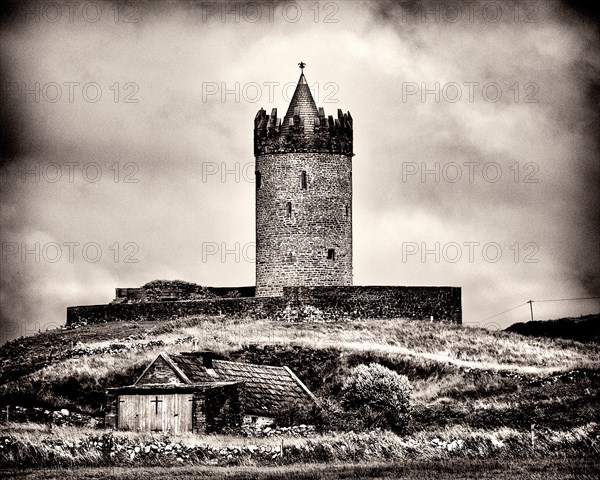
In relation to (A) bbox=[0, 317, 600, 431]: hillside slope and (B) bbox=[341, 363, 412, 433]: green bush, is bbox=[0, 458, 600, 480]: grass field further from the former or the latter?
(B) bbox=[341, 363, 412, 433]: green bush

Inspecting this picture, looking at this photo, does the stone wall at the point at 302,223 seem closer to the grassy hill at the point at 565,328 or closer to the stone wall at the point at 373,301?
the stone wall at the point at 373,301

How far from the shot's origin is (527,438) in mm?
38938

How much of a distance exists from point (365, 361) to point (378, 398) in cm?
619

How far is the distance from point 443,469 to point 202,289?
31.5m

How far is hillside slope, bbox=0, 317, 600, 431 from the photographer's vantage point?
47.8m

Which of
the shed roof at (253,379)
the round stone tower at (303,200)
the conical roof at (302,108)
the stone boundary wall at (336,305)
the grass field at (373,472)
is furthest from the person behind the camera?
the conical roof at (302,108)

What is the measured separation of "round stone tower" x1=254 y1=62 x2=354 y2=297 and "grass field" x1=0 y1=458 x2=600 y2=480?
26.5m

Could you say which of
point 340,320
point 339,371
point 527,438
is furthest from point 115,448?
point 340,320

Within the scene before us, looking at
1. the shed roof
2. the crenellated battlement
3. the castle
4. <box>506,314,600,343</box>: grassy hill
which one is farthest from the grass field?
<box>506,314,600,343</box>: grassy hill

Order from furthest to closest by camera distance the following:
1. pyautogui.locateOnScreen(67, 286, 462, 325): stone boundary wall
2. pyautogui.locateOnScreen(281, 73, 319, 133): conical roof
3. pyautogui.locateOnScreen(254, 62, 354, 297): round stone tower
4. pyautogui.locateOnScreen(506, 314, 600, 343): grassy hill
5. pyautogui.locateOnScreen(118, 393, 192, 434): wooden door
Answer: pyautogui.locateOnScreen(506, 314, 600, 343): grassy hill, pyautogui.locateOnScreen(281, 73, 319, 133): conical roof, pyautogui.locateOnScreen(254, 62, 354, 297): round stone tower, pyautogui.locateOnScreen(67, 286, 462, 325): stone boundary wall, pyautogui.locateOnScreen(118, 393, 192, 434): wooden door

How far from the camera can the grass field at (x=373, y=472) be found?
33.9 m

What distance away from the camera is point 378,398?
154 feet

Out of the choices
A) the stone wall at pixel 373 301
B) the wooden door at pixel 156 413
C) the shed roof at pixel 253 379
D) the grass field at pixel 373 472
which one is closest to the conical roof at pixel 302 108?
the stone wall at pixel 373 301

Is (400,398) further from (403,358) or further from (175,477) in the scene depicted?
(175,477)
